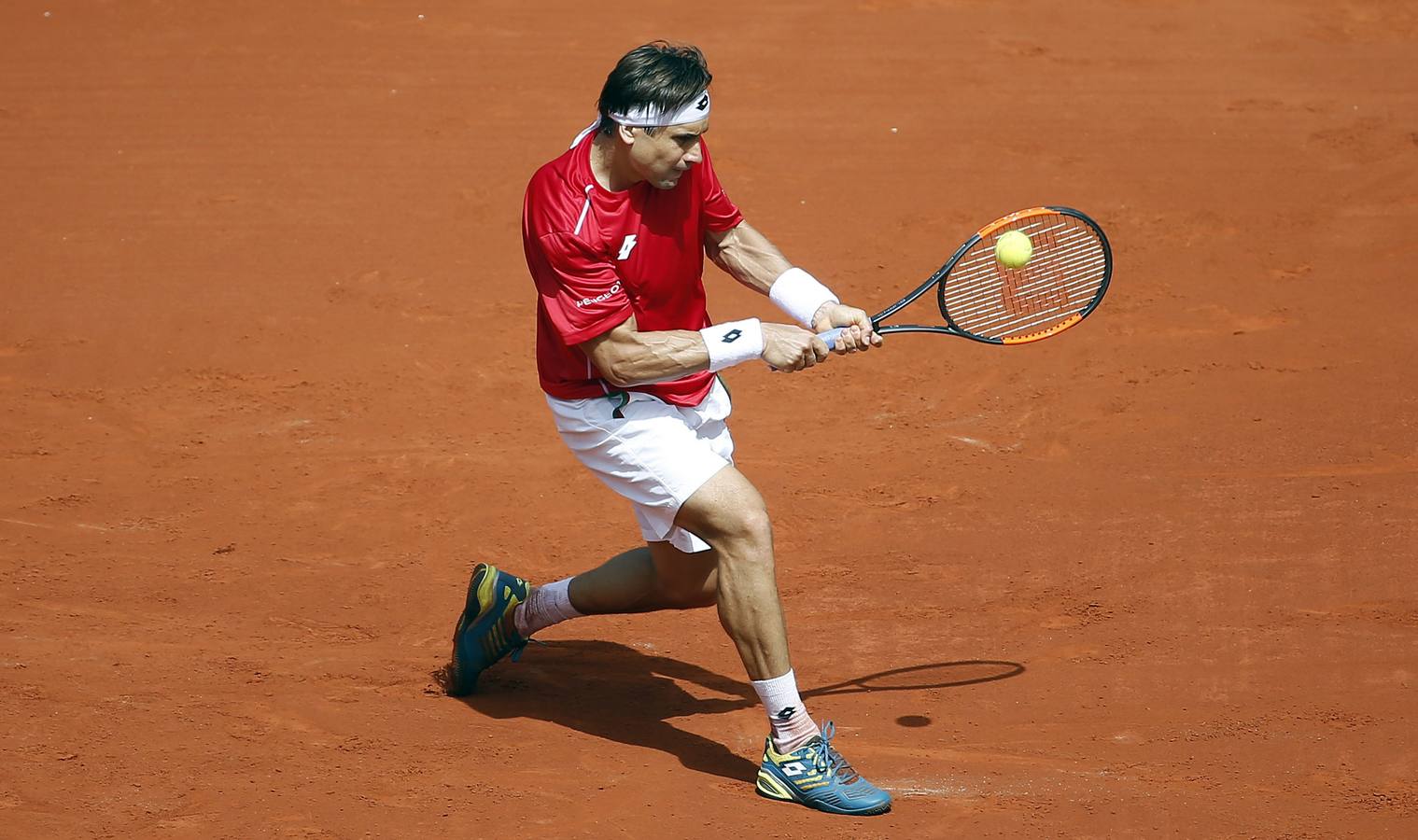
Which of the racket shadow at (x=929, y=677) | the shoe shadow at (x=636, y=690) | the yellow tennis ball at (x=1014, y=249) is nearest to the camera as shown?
the shoe shadow at (x=636, y=690)

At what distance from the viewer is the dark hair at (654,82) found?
4355 millimetres

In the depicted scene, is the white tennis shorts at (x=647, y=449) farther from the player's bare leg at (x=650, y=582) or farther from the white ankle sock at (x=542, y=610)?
the white ankle sock at (x=542, y=610)

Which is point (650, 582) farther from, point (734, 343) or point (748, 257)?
point (748, 257)

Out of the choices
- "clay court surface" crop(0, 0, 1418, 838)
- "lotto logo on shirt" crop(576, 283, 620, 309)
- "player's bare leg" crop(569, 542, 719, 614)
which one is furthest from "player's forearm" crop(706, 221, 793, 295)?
"clay court surface" crop(0, 0, 1418, 838)

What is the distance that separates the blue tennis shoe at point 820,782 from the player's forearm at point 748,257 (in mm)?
1473

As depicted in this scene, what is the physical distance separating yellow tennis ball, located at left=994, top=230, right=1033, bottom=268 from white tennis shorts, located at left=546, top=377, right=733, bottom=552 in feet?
3.75

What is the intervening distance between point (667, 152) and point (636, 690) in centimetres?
193

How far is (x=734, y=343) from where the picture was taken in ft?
14.8

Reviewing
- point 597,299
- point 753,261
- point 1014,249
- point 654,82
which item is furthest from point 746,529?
point 1014,249

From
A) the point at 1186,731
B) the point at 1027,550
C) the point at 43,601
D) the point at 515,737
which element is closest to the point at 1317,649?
the point at 1186,731

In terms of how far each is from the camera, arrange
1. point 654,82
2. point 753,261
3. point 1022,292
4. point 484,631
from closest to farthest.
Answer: point 654,82 < point 753,261 < point 484,631 < point 1022,292

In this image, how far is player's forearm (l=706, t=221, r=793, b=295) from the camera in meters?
5.04

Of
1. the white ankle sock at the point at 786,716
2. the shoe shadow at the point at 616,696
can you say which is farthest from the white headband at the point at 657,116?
the shoe shadow at the point at 616,696

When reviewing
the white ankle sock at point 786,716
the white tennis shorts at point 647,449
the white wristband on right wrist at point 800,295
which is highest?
the white wristband on right wrist at point 800,295
